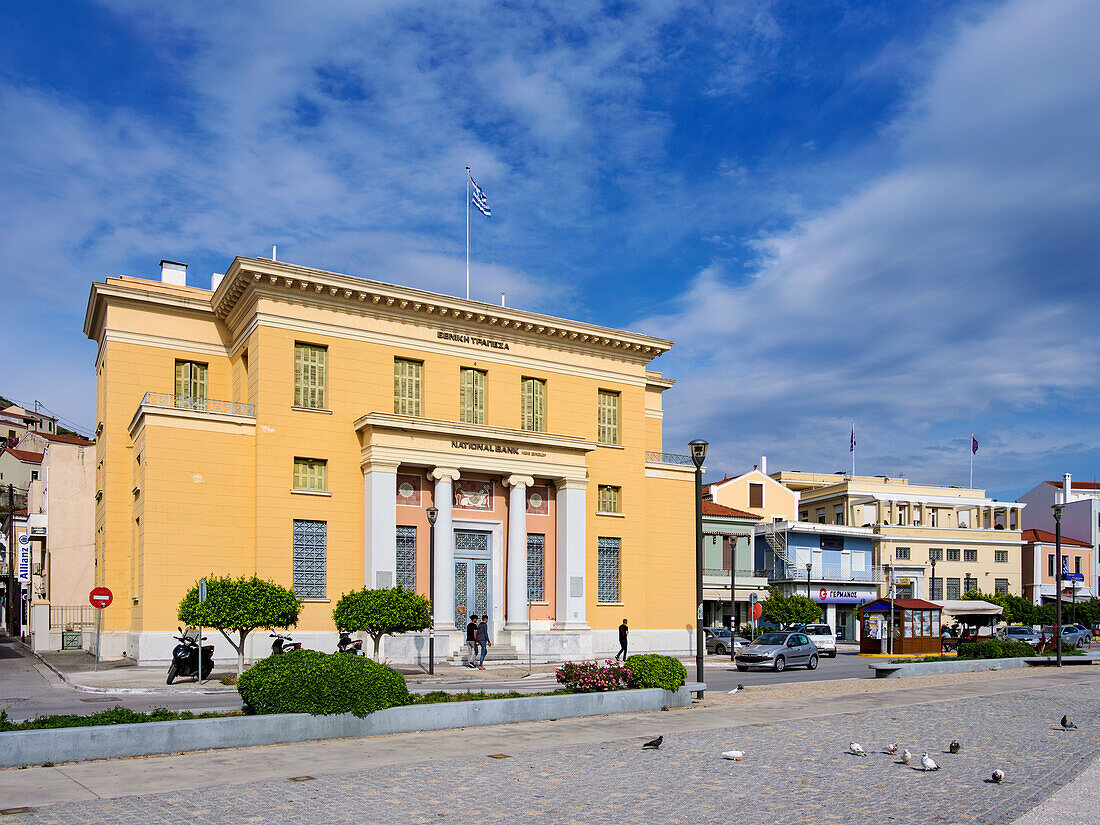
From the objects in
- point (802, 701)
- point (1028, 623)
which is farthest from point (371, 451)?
point (1028, 623)

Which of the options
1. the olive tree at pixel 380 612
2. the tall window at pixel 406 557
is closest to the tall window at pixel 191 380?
the tall window at pixel 406 557

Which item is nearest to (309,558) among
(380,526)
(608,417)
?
(380,526)

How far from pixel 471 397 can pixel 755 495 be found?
3615 cm

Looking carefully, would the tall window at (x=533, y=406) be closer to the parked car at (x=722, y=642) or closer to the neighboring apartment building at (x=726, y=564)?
the parked car at (x=722, y=642)

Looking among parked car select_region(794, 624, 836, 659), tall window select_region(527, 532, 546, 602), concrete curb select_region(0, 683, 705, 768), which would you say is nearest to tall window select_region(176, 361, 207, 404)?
tall window select_region(527, 532, 546, 602)

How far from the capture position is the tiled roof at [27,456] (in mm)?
71312

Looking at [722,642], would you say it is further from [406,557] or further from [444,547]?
[406,557]

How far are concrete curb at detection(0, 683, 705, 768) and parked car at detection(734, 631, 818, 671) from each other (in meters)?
17.1

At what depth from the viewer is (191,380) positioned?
3622 centimetres

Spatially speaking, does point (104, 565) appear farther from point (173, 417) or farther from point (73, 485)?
point (73, 485)

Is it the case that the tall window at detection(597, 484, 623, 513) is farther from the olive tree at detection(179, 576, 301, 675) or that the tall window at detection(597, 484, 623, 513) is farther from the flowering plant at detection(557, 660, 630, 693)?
the flowering plant at detection(557, 660, 630, 693)

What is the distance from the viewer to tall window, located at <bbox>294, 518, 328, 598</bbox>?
33.4 metres

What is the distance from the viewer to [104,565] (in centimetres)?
Answer: 3484

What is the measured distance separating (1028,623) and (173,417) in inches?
2467
